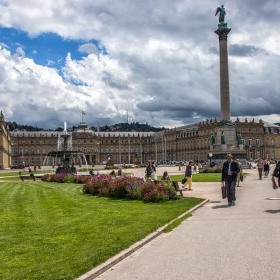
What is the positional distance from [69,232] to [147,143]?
175 meters

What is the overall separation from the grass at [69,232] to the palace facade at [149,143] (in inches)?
4645

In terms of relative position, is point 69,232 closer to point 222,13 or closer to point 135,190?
point 135,190

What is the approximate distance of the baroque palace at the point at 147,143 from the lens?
13200 centimetres

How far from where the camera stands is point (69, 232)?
10.7 meters

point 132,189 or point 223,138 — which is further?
point 223,138

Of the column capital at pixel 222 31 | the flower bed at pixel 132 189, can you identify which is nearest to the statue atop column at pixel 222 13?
the column capital at pixel 222 31

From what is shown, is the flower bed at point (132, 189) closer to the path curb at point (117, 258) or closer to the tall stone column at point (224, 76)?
the path curb at point (117, 258)

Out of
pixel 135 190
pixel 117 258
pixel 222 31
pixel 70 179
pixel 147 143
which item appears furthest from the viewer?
pixel 147 143

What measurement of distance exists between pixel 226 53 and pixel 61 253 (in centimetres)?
4872

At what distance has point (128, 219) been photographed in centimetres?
1280

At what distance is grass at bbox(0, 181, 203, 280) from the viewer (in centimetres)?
767

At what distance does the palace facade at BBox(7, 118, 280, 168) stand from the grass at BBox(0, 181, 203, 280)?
118 metres

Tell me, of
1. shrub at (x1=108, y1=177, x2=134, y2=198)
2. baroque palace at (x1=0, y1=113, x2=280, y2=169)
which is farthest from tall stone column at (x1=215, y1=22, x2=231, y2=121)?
baroque palace at (x1=0, y1=113, x2=280, y2=169)

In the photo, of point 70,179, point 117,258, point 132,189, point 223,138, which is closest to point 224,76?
point 223,138
